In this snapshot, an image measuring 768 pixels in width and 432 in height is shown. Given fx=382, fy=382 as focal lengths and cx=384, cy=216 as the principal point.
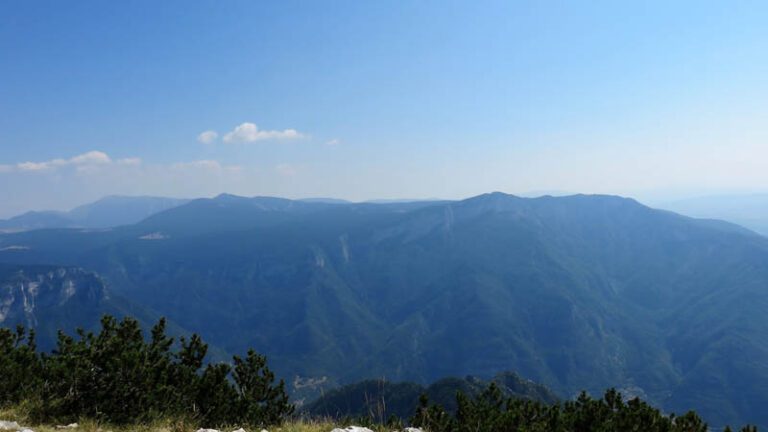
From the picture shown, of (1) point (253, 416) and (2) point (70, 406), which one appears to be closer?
(2) point (70, 406)

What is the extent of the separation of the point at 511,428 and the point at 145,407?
35.1 ft

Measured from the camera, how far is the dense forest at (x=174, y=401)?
10.8 metres

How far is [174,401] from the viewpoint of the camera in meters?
12.0

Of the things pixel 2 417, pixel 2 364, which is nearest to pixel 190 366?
pixel 2 417

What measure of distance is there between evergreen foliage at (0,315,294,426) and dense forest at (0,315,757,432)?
0.09 feet

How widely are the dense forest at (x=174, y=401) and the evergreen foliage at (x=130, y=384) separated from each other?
28 millimetres

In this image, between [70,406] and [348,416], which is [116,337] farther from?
[348,416]

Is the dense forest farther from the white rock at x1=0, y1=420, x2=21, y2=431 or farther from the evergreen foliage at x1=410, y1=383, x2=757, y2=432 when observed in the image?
the white rock at x1=0, y1=420, x2=21, y2=431

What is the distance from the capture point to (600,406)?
445 inches

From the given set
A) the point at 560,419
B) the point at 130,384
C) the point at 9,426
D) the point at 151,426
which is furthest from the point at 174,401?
the point at 560,419

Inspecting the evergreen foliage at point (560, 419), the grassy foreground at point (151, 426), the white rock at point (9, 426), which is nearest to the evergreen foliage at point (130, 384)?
the grassy foreground at point (151, 426)

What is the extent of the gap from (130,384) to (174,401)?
1410 millimetres

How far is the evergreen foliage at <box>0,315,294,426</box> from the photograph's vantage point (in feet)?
36.8

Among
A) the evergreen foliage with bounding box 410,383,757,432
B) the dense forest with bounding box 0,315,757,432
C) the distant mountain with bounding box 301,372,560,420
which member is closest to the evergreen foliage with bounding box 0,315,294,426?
the dense forest with bounding box 0,315,757,432
